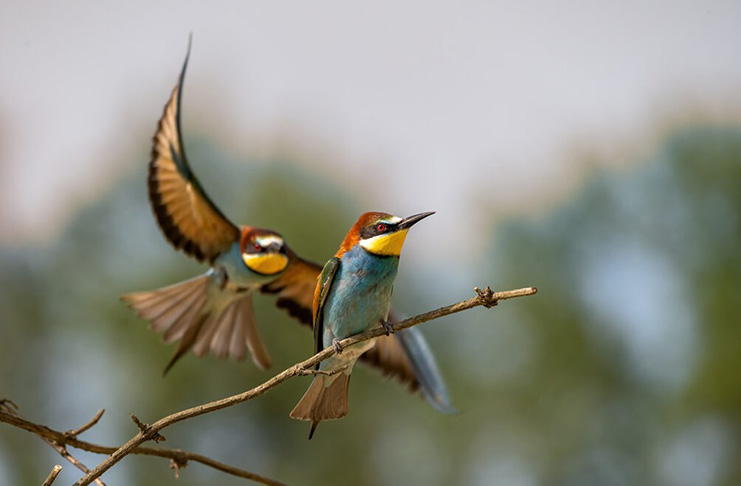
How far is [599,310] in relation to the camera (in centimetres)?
1722

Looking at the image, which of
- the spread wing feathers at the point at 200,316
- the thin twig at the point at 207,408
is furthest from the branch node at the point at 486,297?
the spread wing feathers at the point at 200,316

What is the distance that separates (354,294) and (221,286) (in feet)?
4.89

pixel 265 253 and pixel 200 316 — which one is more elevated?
pixel 265 253

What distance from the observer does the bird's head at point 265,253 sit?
3447 mm

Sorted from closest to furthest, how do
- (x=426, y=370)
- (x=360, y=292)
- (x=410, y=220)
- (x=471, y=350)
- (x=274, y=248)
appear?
(x=410, y=220) → (x=360, y=292) → (x=426, y=370) → (x=274, y=248) → (x=471, y=350)

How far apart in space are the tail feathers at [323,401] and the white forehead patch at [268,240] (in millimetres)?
1187

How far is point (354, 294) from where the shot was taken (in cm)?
230

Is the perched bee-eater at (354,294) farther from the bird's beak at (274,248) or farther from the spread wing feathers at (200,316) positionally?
the spread wing feathers at (200,316)

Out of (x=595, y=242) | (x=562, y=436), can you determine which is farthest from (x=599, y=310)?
(x=562, y=436)

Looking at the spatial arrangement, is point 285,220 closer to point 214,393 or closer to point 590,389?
point 214,393

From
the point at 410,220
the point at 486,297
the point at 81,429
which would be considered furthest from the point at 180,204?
the point at 486,297

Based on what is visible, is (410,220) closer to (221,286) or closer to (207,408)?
Answer: (207,408)

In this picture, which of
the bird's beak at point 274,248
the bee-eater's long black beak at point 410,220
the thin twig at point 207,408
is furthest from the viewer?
the bird's beak at point 274,248

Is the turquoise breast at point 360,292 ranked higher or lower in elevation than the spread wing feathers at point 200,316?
higher
